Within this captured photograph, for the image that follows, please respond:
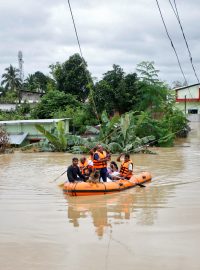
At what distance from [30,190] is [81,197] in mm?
2317

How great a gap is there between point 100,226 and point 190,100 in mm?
41896

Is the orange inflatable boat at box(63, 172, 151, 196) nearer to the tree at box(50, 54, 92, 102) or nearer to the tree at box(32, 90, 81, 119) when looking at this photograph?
the tree at box(32, 90, 81, 119)

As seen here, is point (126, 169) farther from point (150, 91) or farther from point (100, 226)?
point (150, 91)

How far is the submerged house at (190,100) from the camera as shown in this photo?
50219mm

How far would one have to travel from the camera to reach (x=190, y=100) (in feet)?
167

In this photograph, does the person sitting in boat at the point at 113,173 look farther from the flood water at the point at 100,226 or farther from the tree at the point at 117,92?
the tree at the point at 117,92

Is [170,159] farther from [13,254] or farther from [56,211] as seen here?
[13,254]

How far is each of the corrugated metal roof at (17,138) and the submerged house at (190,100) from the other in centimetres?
2290

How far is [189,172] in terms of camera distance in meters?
20.0

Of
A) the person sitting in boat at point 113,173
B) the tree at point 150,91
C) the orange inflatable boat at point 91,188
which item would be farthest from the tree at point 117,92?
the orange inflatable boat at point 91,188

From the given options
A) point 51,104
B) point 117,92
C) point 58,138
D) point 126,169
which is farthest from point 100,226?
point 51,104

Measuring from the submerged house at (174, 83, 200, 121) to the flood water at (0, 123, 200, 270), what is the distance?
32.6 m

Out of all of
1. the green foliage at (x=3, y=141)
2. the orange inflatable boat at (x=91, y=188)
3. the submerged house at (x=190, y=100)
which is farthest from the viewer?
the submerged house at (x=190, y=100)

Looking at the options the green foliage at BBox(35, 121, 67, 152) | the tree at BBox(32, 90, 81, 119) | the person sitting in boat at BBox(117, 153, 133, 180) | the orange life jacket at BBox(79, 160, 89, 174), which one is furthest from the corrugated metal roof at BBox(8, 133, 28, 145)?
the person sitting in boat at BBox(117, 153, 133, 180)
